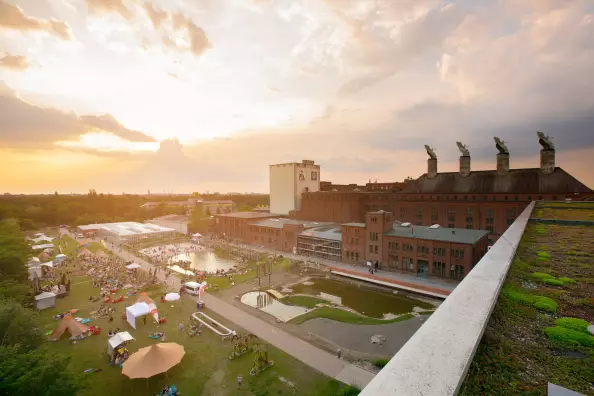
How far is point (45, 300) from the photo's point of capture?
117 feet

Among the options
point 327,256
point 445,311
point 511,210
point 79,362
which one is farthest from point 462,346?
point 511,210

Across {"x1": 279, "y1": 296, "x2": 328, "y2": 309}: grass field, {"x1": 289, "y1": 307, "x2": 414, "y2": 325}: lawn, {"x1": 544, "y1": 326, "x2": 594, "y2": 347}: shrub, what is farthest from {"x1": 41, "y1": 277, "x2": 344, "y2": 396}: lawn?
{"x1": 544, "y1": 326, "x2": 594, "y2": 347}: shrub

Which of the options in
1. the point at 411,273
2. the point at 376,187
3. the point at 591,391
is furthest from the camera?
the point at 376,187

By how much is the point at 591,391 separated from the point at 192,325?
108 feet

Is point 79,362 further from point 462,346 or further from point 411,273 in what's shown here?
point 411,273

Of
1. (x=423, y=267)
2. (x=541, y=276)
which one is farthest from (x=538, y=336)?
(x=423, y=267)

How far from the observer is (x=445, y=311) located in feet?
18.2

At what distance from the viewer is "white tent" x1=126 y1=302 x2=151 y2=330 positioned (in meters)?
30.5

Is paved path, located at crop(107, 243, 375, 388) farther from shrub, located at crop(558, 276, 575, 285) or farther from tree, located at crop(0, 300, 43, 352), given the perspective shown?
shrub, located at crop(558, 276, 575, 285)

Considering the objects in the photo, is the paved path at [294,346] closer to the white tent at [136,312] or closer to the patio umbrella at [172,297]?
the patio umbrella at [172,297]

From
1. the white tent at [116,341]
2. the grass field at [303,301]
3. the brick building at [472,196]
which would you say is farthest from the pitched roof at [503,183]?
the white tent at [116,341]

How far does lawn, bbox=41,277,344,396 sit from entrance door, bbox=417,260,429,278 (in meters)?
28.9

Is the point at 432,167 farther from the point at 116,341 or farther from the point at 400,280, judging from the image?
the point at 116,341

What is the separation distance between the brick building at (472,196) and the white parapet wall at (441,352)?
5574 centimetres
